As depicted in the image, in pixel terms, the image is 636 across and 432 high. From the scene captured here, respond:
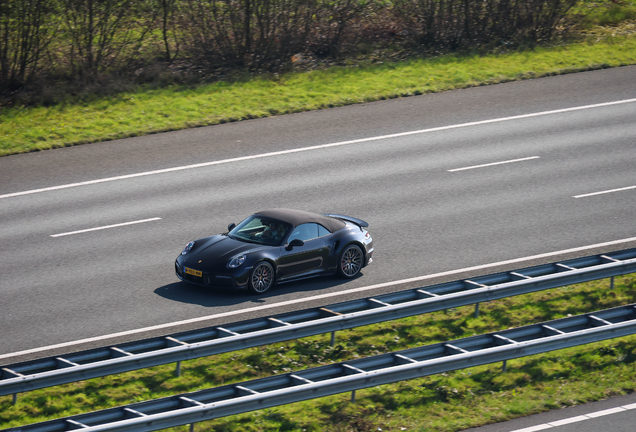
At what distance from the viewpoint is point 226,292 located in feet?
44.6

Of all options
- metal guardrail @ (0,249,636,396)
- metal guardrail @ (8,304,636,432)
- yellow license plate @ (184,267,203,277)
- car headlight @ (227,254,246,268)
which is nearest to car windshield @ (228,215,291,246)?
car headlight @ (227,254,246,268)

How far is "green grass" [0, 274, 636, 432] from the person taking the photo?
9.53m

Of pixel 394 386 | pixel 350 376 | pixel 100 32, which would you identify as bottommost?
pixel 394 386

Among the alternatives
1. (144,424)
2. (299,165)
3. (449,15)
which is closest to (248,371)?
(144,424)

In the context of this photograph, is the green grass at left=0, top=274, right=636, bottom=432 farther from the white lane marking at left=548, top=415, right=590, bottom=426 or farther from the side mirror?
the side mirror

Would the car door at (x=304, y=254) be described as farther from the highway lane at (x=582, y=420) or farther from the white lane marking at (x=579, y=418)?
the white lane marking at (x=579, y=418)

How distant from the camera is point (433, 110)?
2336cm

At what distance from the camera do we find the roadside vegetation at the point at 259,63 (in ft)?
75.6

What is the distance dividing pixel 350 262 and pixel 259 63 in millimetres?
13442

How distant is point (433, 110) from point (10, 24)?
1179 centimetres

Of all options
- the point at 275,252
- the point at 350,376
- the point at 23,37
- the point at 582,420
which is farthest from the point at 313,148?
the point at 582,420

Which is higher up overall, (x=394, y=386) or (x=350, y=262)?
(x=350, y=262)

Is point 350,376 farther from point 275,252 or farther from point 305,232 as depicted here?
point 305,232

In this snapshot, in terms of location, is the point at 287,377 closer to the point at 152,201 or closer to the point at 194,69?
the point at 152,201
